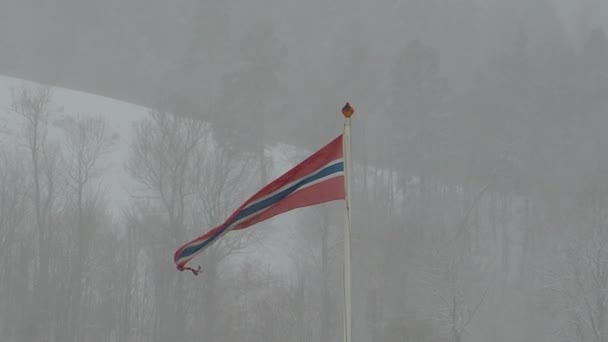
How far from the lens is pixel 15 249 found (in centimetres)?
3431

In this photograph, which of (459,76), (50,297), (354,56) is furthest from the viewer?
(459,76)

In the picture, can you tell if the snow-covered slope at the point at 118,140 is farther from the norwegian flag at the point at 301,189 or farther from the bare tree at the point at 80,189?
the norwegian flag at the point at 301,189

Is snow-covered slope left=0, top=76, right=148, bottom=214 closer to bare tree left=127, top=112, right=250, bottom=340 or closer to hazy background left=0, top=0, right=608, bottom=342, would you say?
hazy background left=0, top=0, right=608, bottom=342

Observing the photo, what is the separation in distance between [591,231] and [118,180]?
74.0 feet

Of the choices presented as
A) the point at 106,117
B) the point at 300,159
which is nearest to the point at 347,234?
the point at 300,159

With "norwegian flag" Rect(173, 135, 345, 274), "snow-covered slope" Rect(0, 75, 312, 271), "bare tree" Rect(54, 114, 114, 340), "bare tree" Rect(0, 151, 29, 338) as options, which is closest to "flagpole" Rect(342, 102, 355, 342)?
"norwegian flag" Rect(173, 135, 345, 274)

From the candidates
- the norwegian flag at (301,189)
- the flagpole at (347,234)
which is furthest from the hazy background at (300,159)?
the flagpole at (347,234)

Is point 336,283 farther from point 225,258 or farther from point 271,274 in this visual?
point 225,258

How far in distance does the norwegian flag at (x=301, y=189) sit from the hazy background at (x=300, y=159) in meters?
21.9

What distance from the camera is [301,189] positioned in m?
7.96

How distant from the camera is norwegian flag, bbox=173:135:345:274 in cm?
780

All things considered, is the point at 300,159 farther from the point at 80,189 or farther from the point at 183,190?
the point at 80,189

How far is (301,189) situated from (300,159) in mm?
30865

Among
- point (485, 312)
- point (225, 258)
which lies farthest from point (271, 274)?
point (485, 312)
